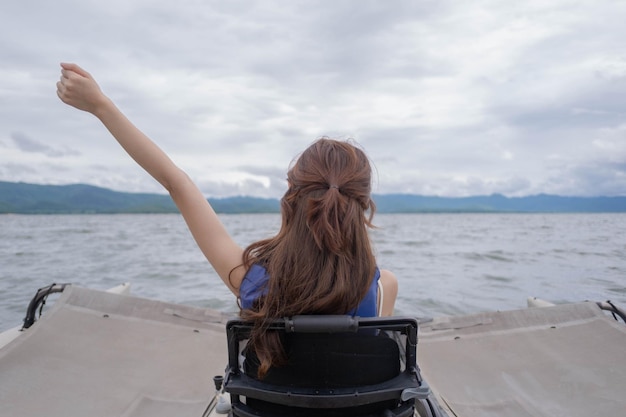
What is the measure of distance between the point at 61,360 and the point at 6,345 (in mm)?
388

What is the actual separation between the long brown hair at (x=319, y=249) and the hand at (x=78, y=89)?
2.21 ft

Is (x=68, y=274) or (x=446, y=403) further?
(x=68, y=274)

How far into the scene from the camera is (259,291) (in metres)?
1.50

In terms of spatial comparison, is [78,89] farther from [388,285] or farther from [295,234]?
[388,285]

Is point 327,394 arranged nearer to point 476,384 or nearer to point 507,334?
point 476,384

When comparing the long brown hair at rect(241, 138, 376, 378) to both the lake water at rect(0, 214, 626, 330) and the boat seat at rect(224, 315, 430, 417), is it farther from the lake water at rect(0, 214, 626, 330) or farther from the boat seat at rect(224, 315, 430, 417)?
the lake water at rect(0, 214, 626, 330)

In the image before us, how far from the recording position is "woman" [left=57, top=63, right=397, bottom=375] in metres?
1.43

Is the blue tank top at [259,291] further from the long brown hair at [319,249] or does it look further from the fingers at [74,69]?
the fingers at [74,69]

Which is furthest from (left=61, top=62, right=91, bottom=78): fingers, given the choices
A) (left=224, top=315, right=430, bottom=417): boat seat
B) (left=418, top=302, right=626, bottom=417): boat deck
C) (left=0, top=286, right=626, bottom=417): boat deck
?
(left=418, top=302, right=626, bottom=417): boat deck

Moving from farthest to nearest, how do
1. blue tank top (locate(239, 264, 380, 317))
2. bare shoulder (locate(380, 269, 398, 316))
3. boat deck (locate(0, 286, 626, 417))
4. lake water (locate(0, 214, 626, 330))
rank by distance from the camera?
1. lake water (locate(0, 214, 626, 330))
2. boat deck (locate(0, 286, 626, 417))
3. bare shoulder (locate(380, 269, 398, 316))
4. blue tank top (locate(239, 264, 380, 317))

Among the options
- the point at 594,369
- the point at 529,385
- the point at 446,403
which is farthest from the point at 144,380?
the point at 594,369

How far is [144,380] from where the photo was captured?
10.8 feet

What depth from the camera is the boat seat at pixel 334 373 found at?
4.45 ft

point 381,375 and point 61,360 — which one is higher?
point 381,375
